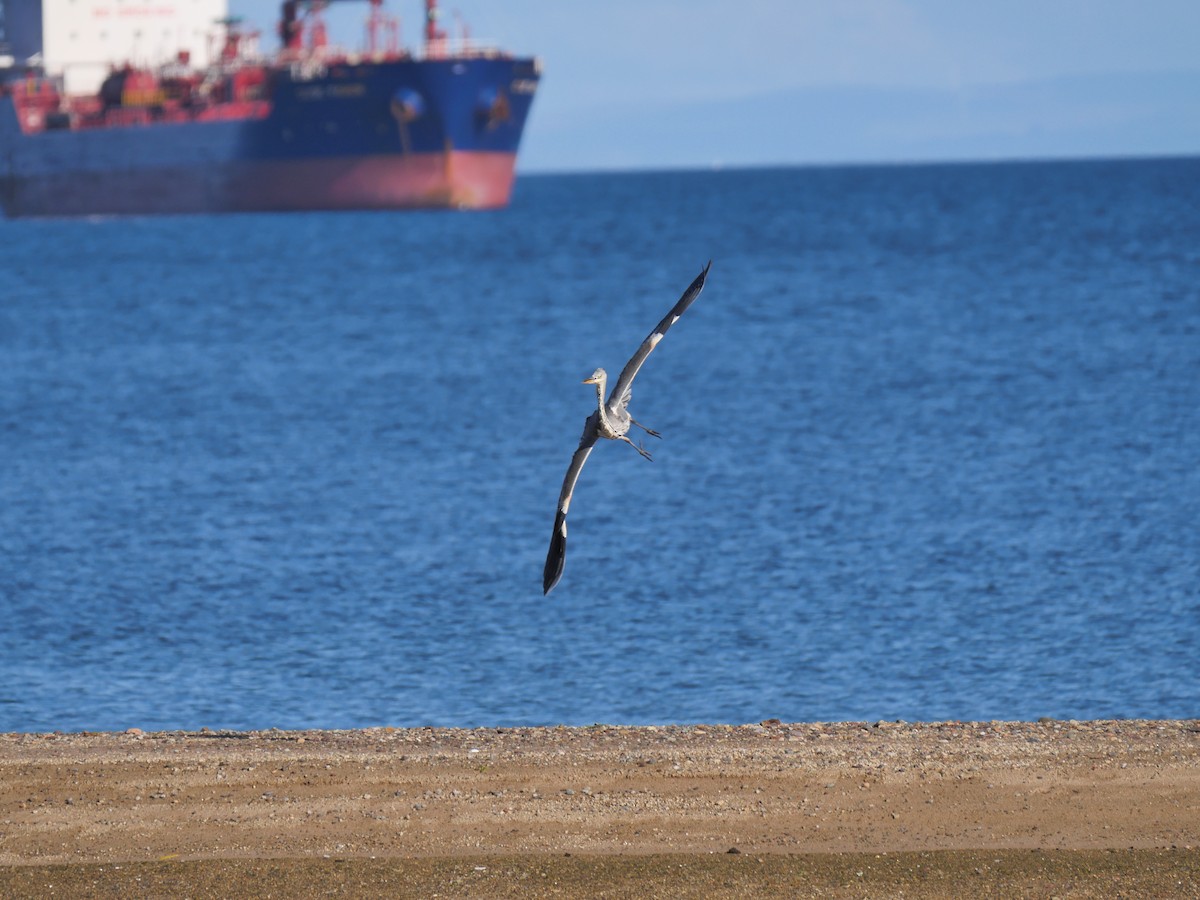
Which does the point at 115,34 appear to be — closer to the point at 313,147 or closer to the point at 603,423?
the point at 313,147

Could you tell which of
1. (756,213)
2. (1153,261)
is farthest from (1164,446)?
(756,213)

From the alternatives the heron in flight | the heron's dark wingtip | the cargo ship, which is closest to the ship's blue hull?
the cargo ship

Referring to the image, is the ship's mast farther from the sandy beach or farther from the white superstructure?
the sandy beach

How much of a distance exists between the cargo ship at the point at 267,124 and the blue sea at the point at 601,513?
1706 inches

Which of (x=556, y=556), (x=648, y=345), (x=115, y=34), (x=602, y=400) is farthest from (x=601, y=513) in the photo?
(x=115, y=34)

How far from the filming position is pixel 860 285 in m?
85.2

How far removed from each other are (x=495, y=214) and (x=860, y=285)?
9009 cm

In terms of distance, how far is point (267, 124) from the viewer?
121625 mm

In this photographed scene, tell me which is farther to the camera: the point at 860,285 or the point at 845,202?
the point at 845,202

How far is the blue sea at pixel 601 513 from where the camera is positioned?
68.3 feet

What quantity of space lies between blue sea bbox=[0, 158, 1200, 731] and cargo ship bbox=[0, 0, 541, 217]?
43327mm

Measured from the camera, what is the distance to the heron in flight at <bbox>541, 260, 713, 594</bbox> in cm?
1185

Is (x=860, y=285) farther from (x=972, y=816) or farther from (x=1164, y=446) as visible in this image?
(x=972, y=816)

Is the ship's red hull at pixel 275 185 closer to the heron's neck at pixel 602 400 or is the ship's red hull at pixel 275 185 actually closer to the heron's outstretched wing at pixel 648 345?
the heron's neck at pixel 602 400
